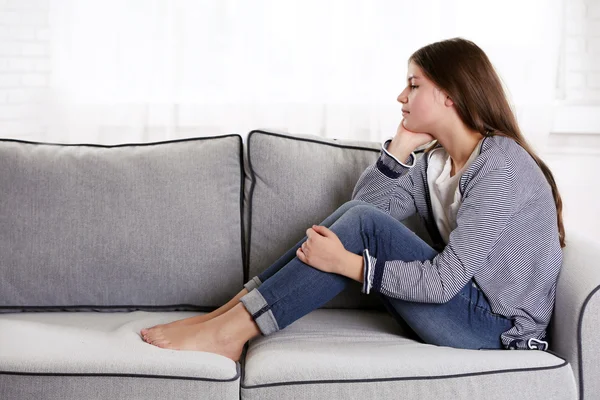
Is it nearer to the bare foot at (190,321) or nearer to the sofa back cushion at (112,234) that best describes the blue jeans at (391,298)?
the bare foot at (190,321)

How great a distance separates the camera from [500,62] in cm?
271

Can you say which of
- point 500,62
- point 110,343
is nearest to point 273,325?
point 110,343

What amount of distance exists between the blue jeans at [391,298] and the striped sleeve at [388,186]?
9.8 inches

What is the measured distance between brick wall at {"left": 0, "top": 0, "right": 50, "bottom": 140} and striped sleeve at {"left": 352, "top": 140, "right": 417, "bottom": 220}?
1368mm

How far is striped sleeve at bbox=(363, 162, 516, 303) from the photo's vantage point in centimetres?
159

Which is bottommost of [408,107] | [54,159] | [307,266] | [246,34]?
[307,266]

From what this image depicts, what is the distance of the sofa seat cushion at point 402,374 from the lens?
1455mm

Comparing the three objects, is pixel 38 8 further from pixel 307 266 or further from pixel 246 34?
pixel 307 266

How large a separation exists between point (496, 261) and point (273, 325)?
524 mm

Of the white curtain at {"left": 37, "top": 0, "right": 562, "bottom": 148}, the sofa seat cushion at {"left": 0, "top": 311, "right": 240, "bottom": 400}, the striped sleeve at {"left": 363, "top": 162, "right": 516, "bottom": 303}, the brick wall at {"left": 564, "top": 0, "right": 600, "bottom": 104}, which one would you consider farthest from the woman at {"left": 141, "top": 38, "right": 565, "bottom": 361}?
the brick wall at {"left": 564, "top": 0, "right": 600, "bottom": 104}

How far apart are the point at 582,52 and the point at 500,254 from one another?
1505mm

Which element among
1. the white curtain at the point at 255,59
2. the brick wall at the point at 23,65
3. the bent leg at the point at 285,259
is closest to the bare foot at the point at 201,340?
the bent leg at the point at 285,259

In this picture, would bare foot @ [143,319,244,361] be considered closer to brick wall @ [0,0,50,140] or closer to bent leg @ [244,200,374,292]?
bent leg @ [244,200,374,292]

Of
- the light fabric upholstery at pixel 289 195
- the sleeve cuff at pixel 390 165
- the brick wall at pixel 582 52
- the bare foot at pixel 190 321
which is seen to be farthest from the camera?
the brick wall at pixel 582 52
